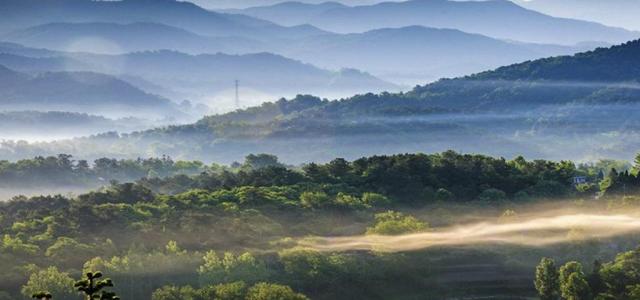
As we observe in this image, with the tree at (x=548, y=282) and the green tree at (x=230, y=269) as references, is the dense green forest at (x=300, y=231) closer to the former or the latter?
the green tree at (x=230, y=269)

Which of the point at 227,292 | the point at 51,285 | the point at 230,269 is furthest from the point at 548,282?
the point at 51,285

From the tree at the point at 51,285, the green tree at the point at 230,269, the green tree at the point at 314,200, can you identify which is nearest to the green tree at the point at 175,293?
the green tree at the point at 230,269

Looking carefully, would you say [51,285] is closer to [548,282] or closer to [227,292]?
[227,292]

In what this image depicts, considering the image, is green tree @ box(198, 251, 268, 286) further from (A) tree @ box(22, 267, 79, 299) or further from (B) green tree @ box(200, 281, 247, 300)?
(A) tree @ box(22, 267, 79, 299)

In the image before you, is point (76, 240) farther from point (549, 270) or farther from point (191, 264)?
point (549, 270)

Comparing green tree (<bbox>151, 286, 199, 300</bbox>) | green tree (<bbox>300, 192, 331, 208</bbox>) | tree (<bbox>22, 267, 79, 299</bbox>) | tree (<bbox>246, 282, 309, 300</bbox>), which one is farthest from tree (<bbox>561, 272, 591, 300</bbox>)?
green tree (<bbox>300, 192, 331, 208</bbox>)
